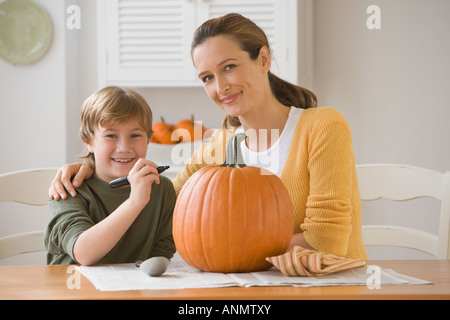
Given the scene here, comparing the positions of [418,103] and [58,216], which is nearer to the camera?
[58,216]

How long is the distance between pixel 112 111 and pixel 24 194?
38cm

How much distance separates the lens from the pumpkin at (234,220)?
821 millimetres

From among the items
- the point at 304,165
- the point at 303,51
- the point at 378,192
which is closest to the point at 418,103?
the point at 303,51

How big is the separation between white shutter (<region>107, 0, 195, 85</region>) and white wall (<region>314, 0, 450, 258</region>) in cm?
64

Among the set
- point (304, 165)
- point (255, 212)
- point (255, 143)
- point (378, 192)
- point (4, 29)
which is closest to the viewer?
point (255, 212)

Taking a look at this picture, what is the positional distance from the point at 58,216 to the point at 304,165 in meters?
0.51

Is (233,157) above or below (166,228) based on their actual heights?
above

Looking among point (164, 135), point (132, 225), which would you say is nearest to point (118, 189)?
point (132, 225)

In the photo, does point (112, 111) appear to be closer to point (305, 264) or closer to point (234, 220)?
point (234, 220)

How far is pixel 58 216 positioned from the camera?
1.02 m

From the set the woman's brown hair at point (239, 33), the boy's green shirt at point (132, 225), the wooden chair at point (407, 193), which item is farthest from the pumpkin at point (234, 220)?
the wooden chair at point (407, 193)

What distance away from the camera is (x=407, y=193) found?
4.51 feet

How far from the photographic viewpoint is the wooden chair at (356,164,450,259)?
125 cm

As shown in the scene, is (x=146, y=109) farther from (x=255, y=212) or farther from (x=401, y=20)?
(x=401, y=20)
